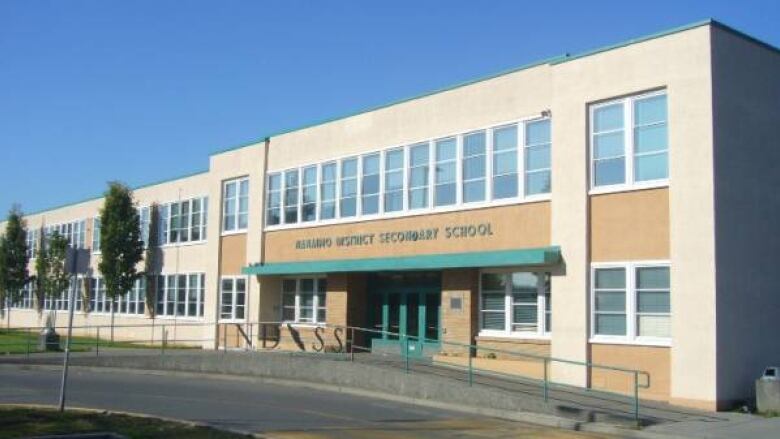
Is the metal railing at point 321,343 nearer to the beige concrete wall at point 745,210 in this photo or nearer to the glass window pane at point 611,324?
the glass window pane at point 611,324

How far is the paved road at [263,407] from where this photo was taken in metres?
14.7

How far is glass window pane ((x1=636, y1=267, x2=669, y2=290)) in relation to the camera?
19.2m

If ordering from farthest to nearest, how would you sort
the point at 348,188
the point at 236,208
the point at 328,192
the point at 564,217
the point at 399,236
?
1. the point at 236,208
2. the point at 328,192
3. the point at 348,188
4. the point at 399,236
5. the point at 564,217

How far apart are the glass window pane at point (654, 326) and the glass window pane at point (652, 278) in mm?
661

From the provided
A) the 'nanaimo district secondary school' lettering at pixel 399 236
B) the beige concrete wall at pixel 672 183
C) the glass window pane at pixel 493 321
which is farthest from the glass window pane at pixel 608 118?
the glass window pane at pixel 493 321

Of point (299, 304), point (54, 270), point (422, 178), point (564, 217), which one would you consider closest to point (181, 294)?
point (299, 304)

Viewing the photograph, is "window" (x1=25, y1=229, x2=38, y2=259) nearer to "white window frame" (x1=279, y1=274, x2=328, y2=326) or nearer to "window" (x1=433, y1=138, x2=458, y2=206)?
"white window frame" (x1=279, y1=274, x2=328, y2=326)

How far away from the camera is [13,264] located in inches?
2196

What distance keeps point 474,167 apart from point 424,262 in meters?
2.99

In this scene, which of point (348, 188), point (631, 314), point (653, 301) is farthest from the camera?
point (348, 188)

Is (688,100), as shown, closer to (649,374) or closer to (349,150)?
(649,374)

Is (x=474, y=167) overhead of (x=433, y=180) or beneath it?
overhead

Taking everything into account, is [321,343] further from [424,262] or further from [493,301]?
[493,301]

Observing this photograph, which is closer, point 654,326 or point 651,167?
point 654,326
